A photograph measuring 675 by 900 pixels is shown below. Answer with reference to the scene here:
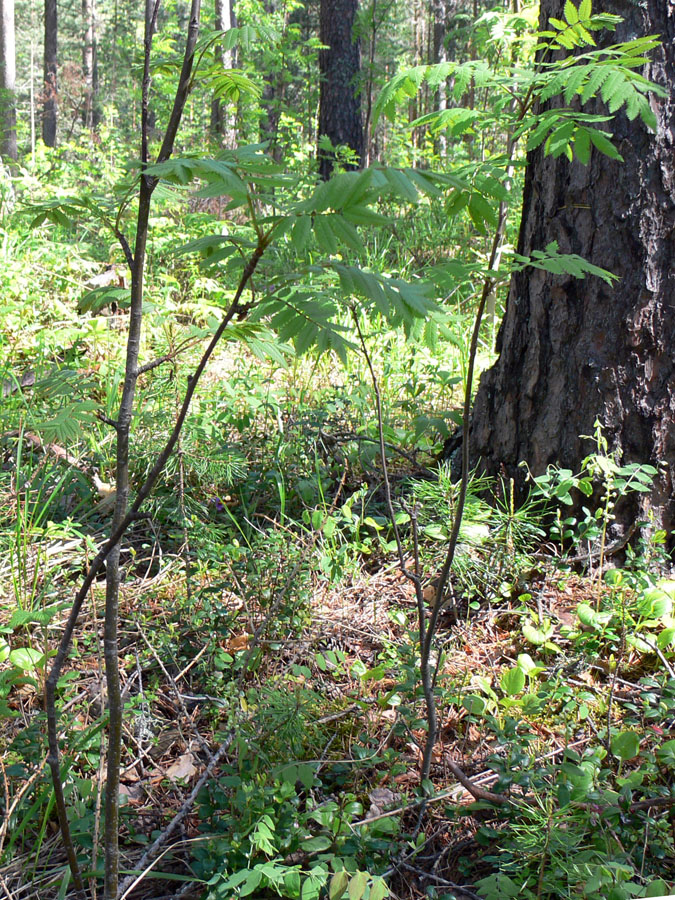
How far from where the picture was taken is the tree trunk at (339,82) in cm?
746

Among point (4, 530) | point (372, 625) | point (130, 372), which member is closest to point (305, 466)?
point (372, 625)

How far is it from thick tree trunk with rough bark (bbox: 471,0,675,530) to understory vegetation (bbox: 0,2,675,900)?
0.11m

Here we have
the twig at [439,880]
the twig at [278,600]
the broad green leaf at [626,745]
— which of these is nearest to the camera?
the twig at [439,880]

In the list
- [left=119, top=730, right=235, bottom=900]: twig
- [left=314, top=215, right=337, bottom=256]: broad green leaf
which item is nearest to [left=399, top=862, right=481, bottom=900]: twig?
[left=119, top=730, right=235, bottom=900]: twig

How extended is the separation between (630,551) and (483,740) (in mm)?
842

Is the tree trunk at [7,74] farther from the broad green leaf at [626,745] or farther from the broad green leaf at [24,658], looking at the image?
the broad green leaf at [626,745]

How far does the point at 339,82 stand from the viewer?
746 centimetres

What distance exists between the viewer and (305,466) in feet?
Answer: 9.32

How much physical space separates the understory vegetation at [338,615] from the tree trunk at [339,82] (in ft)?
17.5

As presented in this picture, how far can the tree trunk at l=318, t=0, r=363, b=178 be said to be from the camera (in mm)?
7465

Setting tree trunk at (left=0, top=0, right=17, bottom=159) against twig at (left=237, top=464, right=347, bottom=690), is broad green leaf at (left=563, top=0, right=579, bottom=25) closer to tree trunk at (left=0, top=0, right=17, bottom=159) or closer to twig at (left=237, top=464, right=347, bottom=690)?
twig at (left=237, top=464, right=347, bottom=690)

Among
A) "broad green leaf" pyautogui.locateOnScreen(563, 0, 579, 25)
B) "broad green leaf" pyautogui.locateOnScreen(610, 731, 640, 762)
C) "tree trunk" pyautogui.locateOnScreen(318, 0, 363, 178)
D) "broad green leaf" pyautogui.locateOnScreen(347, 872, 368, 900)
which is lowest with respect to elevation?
"broad green leaf" pyautogui.locateOnScreen(610, 731, 640, 762)

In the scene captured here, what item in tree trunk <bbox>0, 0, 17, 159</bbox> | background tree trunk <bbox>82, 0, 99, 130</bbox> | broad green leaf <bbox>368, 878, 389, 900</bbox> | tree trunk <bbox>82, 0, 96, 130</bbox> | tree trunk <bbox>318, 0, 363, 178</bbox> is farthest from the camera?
background tree trunk <bbox>82, 0, 99, 130</bbox>

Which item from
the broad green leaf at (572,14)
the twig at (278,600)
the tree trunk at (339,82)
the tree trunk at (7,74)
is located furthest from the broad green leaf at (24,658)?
the tree trunk at (7,74)
